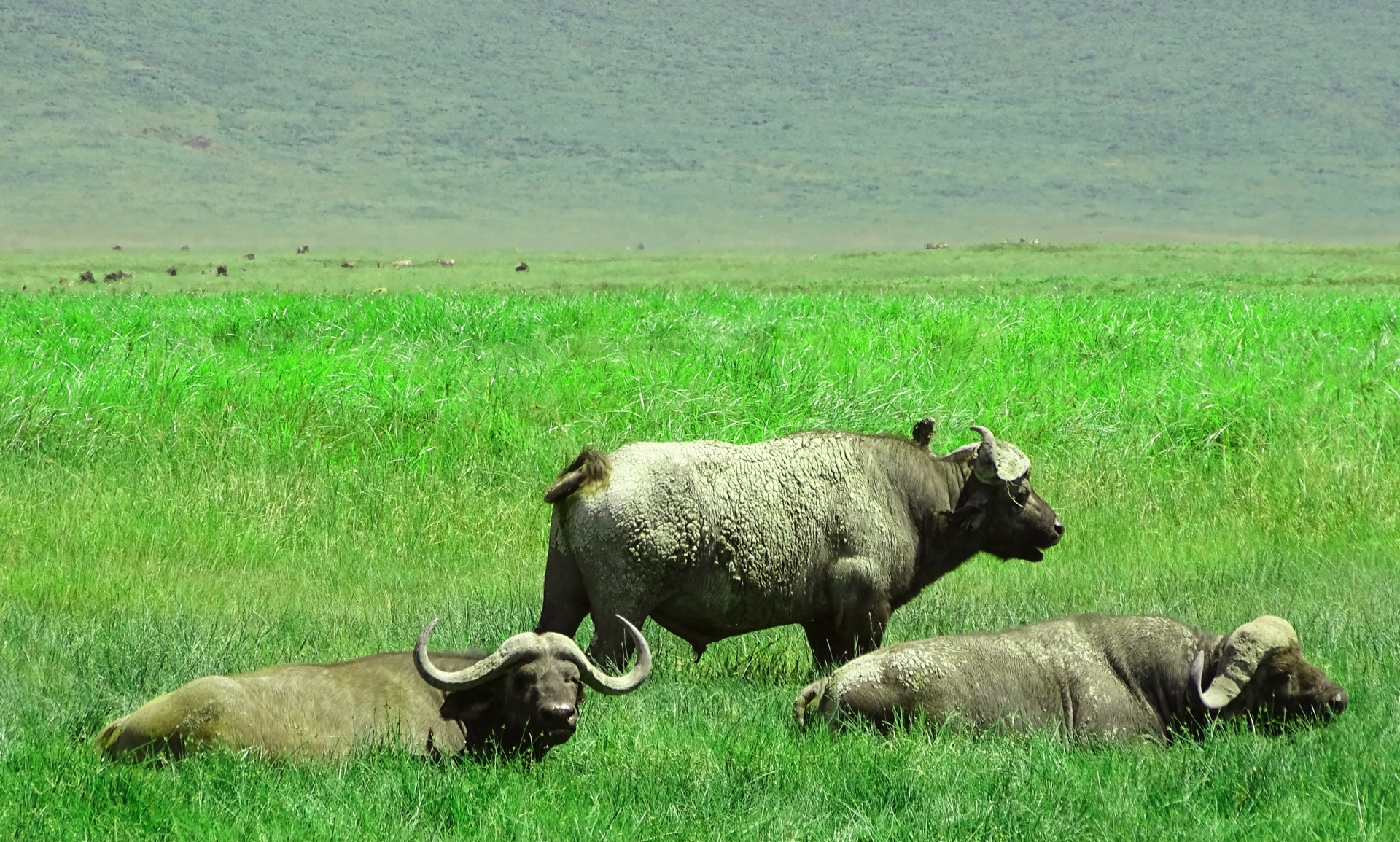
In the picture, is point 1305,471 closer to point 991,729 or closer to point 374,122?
point 991,729

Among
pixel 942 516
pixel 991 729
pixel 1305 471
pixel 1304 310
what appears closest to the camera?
pixel 991 729

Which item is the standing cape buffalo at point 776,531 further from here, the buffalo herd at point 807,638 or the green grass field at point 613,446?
the green grass field at point 613,446

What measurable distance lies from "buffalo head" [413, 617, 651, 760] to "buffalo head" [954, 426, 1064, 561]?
10.3ft

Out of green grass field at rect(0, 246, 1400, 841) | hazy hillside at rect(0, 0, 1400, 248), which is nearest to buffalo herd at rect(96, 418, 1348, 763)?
green grass field at rect(0, 246, 1400, 841)

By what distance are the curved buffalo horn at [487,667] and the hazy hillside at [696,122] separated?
110m

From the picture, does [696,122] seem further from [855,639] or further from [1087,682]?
[1087,682]

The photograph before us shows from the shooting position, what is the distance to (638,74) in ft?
540

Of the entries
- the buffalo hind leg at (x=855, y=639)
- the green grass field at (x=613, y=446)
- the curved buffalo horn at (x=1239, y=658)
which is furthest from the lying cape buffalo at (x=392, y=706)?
the curved buffalo horn at (x=1239, y=658)

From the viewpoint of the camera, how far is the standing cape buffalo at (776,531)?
8.78 meters

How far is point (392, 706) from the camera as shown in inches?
293

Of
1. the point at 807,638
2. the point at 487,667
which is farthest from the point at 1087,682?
the point at 487,667

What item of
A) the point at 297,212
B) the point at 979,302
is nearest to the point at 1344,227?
the point at 297,212

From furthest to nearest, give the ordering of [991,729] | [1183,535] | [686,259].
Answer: [686,259], [1183,535], [991,729]

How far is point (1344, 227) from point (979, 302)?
109317 millimetres
